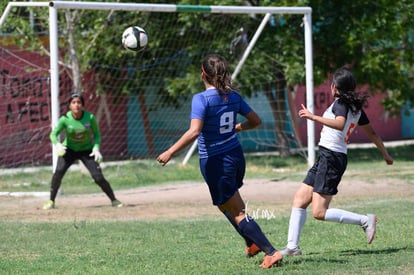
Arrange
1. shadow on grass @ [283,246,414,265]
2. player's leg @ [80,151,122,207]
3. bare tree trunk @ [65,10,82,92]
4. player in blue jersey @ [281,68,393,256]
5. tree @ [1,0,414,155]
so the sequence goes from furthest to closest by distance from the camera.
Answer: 1. tree @ [1,0,414,155]
2. bare tree trunk @ [65,10,82,92]
3. player's leg @ [80,151,122,207]
4. player in blue jersey @ [281,68,393,256]
5. shadow on grass @ [283,246,414,265]

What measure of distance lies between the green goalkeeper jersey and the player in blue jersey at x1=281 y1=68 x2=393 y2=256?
5.41 metres

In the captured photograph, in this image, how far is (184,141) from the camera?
6.96 m

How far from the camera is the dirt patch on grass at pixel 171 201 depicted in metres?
12.0

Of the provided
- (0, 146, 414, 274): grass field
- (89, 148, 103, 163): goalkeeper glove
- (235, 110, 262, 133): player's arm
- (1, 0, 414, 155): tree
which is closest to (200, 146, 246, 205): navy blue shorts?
(235, 110, 262, 133): player's arm

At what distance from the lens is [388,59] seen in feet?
65.2

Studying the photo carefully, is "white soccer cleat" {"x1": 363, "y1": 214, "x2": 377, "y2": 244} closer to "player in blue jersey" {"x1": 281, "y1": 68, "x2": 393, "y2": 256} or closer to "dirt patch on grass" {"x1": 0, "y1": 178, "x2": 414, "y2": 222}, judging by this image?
"player in blue jersey" {"x1": 281, "y1": 68, "x2": 393, "y2": 256}

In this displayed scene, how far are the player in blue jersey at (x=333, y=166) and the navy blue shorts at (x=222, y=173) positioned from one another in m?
0.91

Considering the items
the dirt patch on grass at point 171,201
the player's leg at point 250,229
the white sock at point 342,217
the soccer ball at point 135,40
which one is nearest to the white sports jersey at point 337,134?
the white sock at point 342,217

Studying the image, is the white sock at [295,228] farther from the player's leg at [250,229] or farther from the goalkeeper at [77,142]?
the goalkeeper at [77,142]

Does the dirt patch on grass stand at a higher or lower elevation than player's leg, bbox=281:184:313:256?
lower

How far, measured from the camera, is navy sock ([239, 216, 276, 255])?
7211mm

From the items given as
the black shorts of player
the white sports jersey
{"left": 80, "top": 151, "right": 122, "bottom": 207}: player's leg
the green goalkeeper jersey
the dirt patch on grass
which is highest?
the white sports jersey

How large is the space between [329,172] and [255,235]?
1.01 meters

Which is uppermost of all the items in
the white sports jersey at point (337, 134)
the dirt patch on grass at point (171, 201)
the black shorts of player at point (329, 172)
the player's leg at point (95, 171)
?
the white sports jersey at point (337, 134)
